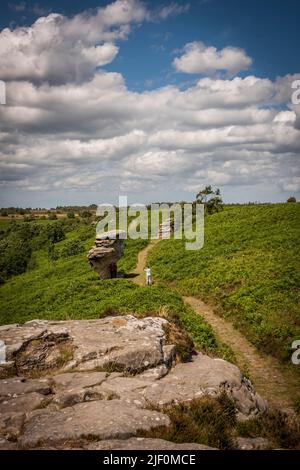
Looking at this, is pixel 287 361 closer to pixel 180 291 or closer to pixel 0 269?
pixel 180 291

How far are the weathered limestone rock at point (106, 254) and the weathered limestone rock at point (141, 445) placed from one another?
3098 centimetres

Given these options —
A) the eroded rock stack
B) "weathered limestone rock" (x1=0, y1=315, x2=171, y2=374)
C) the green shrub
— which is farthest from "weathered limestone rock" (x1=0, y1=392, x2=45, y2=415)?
the green shrub

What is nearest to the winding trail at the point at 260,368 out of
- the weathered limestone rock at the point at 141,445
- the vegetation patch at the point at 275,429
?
the vegetation patch at the point at 275,429

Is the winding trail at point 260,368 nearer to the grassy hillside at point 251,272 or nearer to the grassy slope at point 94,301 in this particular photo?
the grassy hillside at point 251,272

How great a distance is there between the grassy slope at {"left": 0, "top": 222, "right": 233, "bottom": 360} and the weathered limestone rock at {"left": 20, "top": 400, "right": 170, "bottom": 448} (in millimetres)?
7413

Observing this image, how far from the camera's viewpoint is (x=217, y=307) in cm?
2475

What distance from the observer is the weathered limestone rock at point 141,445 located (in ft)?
21.9

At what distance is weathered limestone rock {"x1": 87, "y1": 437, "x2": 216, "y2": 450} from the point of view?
6.67 metres

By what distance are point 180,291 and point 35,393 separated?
2215 cm

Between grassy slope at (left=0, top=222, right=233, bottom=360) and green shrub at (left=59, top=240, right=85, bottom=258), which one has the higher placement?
green shrub at (left=59, top=240, right=85, bottom=258)

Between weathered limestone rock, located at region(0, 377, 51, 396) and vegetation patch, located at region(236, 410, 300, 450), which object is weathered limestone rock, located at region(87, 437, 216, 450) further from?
weathered limestone rock, located at region(0, 377, 51, 396)

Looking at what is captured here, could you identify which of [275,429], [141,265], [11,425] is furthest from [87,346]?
[141,265]

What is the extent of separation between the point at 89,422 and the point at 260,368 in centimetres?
1165

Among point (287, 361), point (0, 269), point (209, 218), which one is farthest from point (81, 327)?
point (0, 269)
